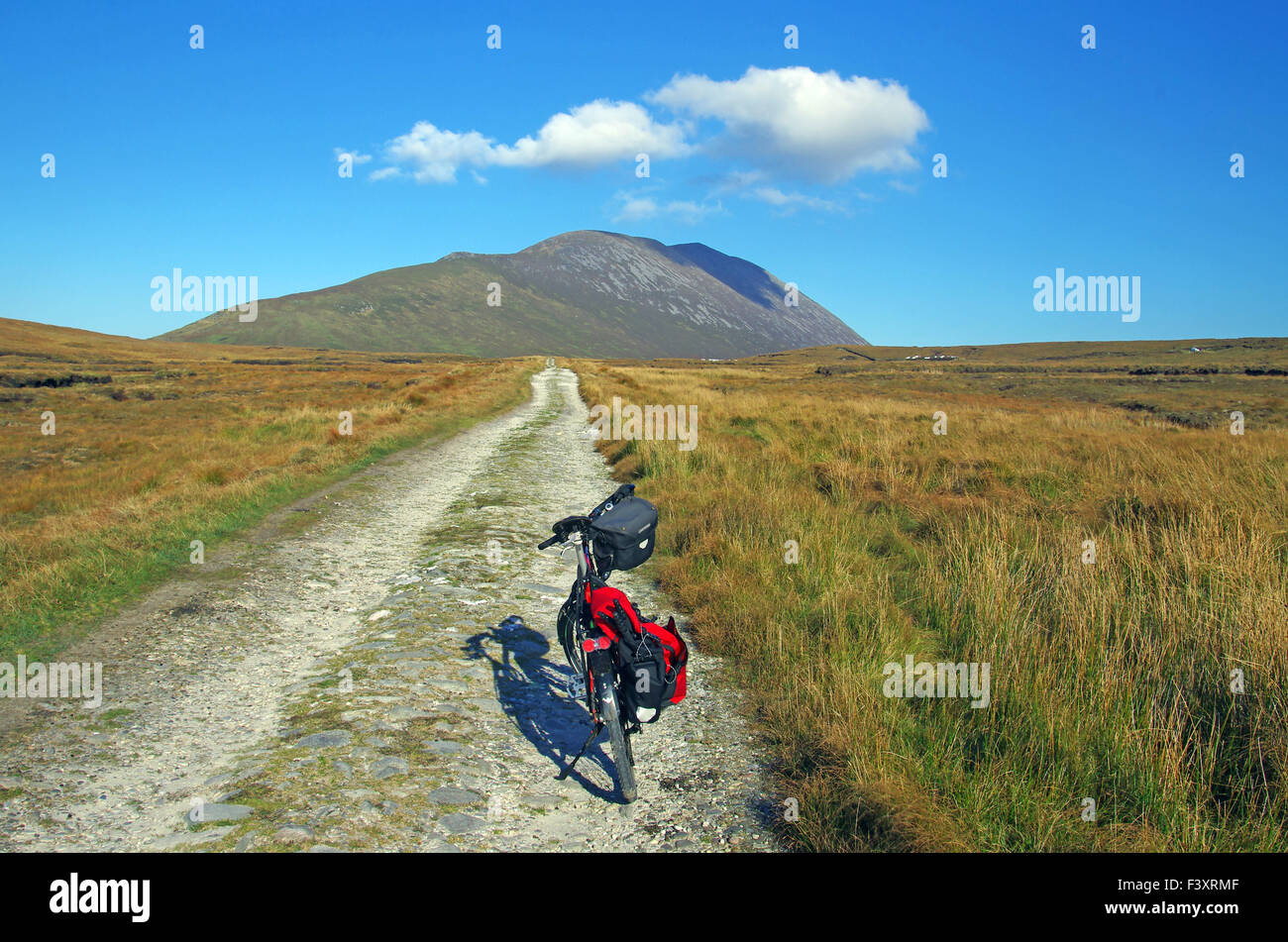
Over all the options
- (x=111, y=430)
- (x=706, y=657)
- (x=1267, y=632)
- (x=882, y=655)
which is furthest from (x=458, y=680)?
(x=111, y=430)

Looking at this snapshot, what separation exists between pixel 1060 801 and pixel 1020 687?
95cm

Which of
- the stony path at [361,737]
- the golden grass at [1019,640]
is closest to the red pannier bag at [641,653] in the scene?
the stony path at [361,737]

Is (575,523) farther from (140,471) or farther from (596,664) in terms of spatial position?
(140,471)

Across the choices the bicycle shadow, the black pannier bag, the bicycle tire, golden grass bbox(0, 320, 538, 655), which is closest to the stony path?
the bicycle shadow

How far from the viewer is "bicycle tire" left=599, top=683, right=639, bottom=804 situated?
3.97 m

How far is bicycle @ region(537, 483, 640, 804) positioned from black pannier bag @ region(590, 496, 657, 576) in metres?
0.06

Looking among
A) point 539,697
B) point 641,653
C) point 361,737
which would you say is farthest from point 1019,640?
point 361,737

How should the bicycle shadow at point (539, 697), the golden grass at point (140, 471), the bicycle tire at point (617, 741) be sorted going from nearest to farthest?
1. the bicycle tire at point (617, 741)
2. the bicycle shadow at point (539, 697)
3. the golden grass at point (140, 471)

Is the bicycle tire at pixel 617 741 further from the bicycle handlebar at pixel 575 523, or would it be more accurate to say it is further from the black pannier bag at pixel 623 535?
the bicycle handlebar at pixel 575 523

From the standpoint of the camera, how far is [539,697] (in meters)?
5.39

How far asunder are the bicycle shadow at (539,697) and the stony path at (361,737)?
19 mm

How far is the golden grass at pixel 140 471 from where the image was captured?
6.98m
